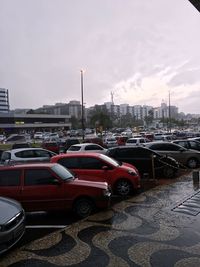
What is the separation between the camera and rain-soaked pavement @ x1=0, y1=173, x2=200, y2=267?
Result: 23.0 feet

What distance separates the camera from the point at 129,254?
729cm

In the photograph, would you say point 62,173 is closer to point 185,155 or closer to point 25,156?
point 25,156

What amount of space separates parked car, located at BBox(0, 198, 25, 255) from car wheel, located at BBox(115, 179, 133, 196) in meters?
5.67

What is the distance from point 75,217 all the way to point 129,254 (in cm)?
334

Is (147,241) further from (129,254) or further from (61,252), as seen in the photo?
(61,252)

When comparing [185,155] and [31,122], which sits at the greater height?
[31,122]

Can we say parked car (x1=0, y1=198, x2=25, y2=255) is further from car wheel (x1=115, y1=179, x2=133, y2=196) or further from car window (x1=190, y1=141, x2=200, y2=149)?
car window (x1=190, y1=141, x2=200, y2=149)

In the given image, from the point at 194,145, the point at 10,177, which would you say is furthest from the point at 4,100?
the point at 10,177

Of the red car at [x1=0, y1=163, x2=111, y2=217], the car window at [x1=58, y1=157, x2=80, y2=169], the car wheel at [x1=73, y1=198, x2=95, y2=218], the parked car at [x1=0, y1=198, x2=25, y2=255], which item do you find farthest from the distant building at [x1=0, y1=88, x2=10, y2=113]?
the parked car at [x1=0, y1=198, x2=25, y2=255]

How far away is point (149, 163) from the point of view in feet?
58.0

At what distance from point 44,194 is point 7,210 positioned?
254 centimetres

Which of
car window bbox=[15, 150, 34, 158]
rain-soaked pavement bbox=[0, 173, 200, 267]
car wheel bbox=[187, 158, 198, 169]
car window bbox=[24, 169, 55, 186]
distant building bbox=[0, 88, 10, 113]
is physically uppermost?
distant building bbox=[0, 88, 10, 113]

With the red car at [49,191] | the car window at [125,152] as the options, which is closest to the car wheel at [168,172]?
the car window at [125,152]

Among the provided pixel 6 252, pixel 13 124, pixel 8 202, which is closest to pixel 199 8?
pixel 8 202
